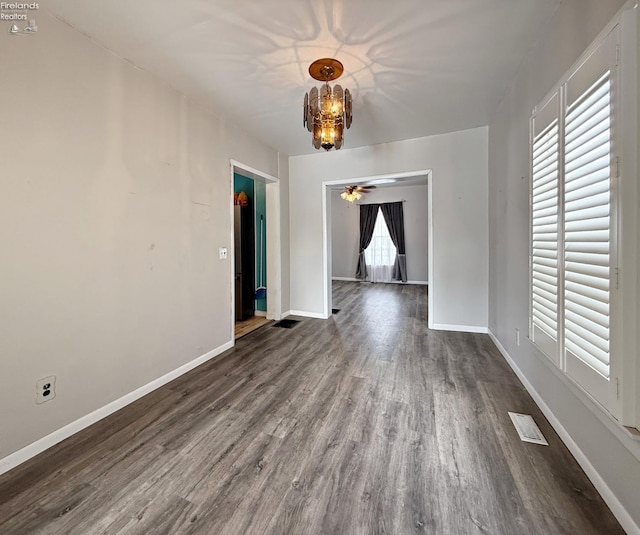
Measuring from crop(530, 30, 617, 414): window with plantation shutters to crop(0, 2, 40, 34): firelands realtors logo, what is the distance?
2.93m

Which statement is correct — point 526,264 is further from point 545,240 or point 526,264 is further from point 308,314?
point 308,314

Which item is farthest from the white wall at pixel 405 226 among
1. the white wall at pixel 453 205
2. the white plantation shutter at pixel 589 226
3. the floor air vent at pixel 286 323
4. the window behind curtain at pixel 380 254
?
the white plantation shutter at pixel 589 226

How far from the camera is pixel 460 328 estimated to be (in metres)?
3.67

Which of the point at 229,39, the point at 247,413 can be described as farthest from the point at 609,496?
the point at 229,39

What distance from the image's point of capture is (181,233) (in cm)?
256

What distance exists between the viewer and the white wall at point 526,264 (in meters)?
1.17

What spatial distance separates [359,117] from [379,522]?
3.43 m

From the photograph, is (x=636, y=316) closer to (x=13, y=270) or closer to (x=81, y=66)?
(x=13, y=270)

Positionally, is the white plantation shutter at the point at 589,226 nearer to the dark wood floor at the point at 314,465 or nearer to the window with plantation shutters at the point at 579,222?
the window with plantation shutters at the point at 579,222

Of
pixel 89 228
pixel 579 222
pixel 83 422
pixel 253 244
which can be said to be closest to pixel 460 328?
pixel 579 222

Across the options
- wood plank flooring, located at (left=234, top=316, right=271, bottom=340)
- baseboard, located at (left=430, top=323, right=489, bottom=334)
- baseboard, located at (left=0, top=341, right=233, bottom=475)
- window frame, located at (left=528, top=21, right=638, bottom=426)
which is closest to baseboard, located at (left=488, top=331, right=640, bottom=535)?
window frame, located at (left=528, top=21, right=638, bottom=426)

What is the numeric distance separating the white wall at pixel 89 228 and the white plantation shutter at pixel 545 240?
9.33 feet

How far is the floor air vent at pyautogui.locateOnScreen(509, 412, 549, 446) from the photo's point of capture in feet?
5.38

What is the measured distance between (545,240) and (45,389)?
3.24 metres
